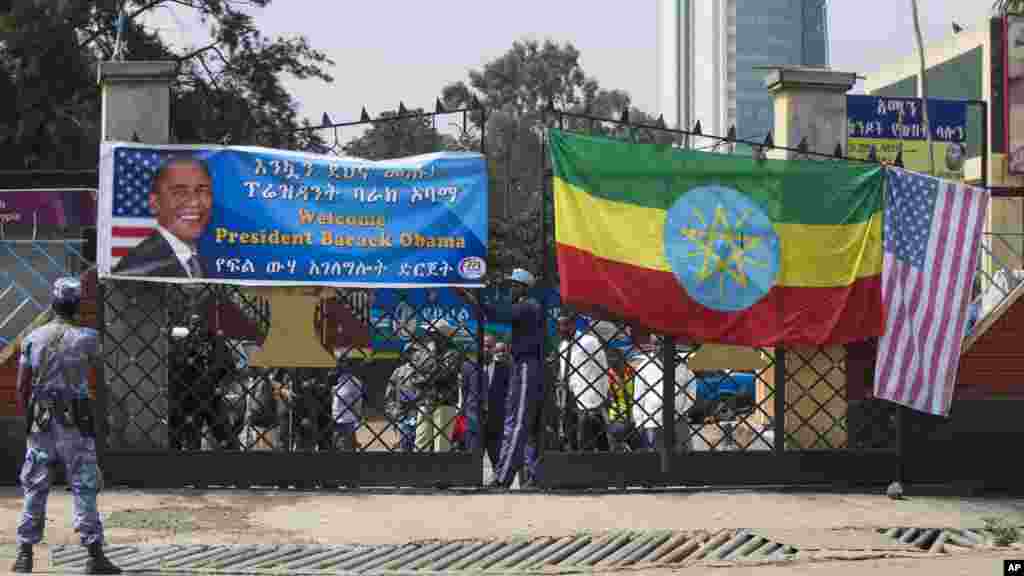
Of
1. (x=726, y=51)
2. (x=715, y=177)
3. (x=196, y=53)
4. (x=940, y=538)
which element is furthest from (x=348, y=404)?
(x=726, y=51)

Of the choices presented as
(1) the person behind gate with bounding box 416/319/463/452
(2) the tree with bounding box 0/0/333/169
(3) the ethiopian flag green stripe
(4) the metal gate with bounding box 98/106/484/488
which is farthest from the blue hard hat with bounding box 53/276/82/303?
(2) the tree with bounding box 0/0/333/169

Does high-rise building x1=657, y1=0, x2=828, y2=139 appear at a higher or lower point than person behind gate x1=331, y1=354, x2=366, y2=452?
higher

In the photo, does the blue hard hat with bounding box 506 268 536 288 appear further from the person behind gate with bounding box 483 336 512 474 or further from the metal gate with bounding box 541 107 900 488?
the person behind gate with bounding box 483 336 512 474

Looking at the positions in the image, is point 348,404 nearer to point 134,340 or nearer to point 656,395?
point 134,340

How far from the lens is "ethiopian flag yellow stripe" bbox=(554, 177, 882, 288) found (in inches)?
408

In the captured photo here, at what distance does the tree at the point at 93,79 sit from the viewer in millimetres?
26922

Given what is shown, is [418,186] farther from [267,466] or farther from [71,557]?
[71,557]

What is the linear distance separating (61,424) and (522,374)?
396cm

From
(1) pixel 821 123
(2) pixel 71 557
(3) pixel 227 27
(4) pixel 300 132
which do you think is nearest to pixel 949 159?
(3) pixel 227 27

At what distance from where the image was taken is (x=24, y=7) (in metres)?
26.5

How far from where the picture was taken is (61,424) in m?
7.55

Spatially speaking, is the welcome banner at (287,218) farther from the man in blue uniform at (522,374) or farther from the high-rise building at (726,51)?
the high-rise building at (726,51)

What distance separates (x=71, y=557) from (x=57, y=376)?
1.21m

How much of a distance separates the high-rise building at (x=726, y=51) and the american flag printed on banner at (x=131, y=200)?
460 feet
